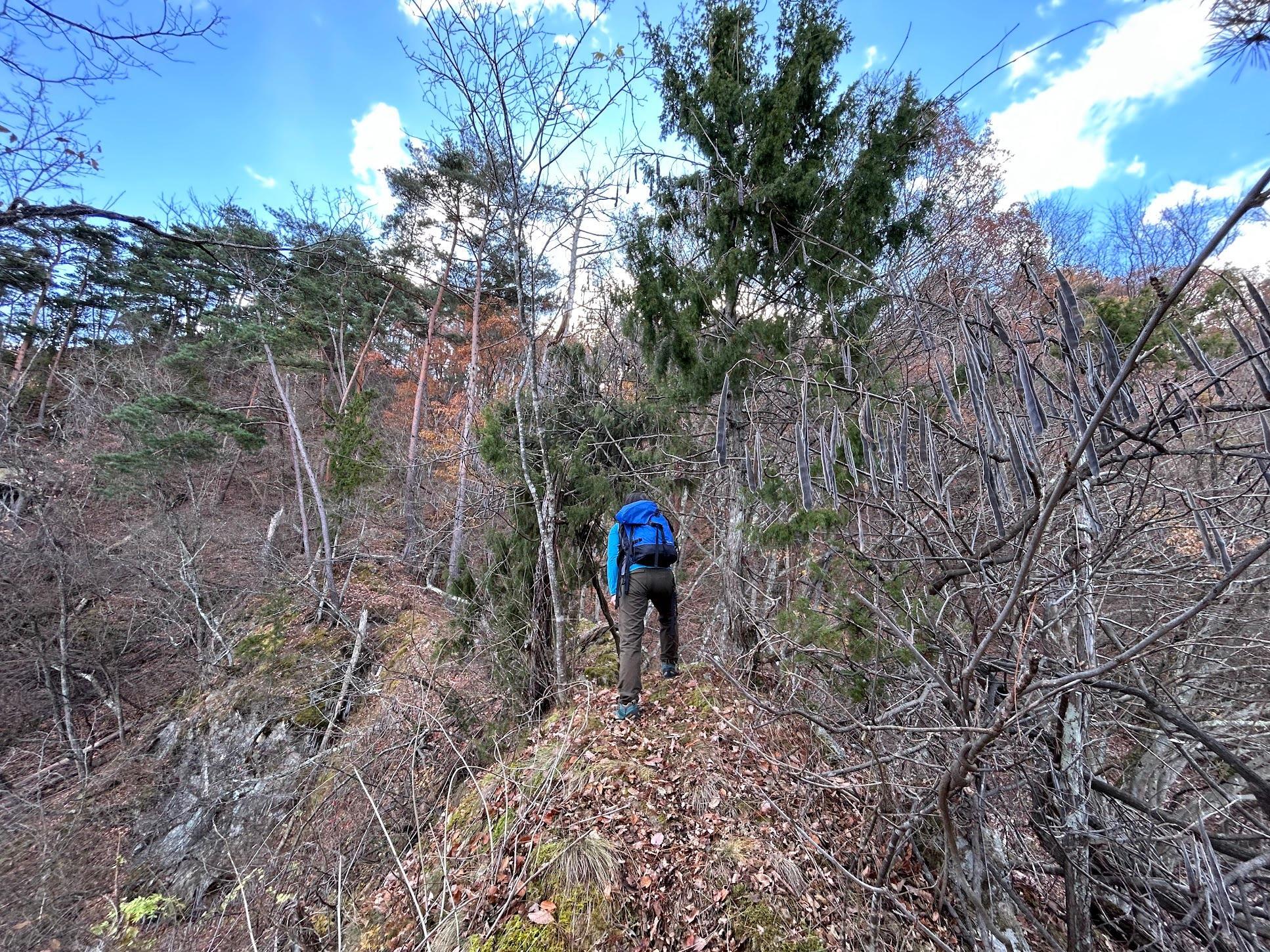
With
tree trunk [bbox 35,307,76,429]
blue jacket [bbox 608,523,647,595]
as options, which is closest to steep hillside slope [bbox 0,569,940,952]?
blue jacket [bbox 608,523,647,595]

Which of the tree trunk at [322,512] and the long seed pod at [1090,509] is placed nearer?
the long seed pod at [1090,509]

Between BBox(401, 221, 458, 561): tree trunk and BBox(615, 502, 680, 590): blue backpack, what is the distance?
7.18 m

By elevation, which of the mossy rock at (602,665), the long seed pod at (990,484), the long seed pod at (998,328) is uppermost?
the long seed pod at (998,328)

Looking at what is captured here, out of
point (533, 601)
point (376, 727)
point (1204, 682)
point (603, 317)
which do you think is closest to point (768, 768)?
point (533, 601)

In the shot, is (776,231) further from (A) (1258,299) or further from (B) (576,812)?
(B) (576,812)

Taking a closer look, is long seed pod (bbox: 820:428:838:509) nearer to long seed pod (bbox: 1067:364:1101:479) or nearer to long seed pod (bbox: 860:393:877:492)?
long seed pod (bbox: 860:393:877:492)

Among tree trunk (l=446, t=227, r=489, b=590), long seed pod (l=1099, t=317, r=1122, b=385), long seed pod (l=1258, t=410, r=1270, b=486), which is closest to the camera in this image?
long seed pod (l=1258, t=410, r=1270, b=486)

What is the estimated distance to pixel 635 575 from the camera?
3.95 m

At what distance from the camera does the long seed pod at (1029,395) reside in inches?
55.8

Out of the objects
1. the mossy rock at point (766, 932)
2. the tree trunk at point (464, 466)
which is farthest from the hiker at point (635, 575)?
the tree trunk at point (464, 466)

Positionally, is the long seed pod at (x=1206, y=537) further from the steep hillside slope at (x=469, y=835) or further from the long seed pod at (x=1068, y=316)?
the steep hillside slope at (x=469, y=835)

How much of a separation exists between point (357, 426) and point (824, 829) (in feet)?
33.8

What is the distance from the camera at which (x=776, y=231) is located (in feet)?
13.5

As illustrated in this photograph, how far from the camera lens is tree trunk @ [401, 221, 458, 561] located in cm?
1056
